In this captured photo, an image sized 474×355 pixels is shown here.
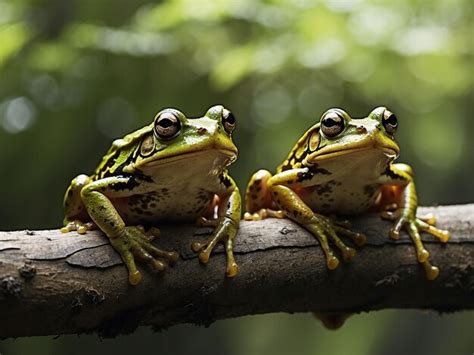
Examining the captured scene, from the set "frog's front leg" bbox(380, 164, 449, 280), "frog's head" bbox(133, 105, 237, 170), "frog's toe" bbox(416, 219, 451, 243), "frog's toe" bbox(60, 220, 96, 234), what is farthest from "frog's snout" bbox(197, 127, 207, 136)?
"frog's toe" bbox(416, 219, 451, 243)

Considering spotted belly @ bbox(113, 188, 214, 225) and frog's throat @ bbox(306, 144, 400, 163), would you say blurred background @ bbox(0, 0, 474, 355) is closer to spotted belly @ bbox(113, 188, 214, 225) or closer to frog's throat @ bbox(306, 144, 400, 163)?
frog's throat @ bbox(306, 144, 400, 163)

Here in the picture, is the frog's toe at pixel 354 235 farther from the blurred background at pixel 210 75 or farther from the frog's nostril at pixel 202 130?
the blurred background at pixel 210 75

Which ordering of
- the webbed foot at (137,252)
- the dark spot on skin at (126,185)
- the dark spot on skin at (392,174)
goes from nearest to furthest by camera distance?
1. the webbed foot at (137,252)
2. the dark spot on skin at (126,185)
3. the dark spot on skin at (392,174)

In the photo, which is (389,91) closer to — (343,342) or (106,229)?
(343,342)

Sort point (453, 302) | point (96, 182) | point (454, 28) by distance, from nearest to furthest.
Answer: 1. point (96, 182)
2. point (453, 302)
3. point (454, 28)

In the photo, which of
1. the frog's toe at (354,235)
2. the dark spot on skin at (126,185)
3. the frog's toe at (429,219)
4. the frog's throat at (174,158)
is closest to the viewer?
the frog's throat at (174,158)

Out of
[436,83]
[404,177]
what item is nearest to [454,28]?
[436,83]

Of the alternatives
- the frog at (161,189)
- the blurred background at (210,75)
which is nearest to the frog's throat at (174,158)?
the frog at (161,189)
